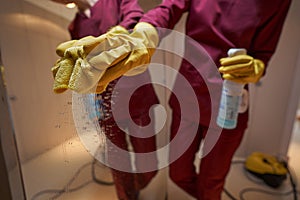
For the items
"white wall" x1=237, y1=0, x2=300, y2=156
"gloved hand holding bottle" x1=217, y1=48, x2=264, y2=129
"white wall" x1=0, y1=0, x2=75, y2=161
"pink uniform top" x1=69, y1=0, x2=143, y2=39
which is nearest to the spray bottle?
"gloved hand holding bottle" x1=217, y1=48, x2=264, y2=129

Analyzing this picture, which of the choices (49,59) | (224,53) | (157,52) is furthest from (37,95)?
(224,53)

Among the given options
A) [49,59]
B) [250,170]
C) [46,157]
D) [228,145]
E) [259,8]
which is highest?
[259,8]

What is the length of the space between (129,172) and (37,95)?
1.16 ft

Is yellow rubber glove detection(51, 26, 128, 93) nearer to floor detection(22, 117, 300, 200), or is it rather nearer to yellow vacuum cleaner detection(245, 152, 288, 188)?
floor detection(22, 117, 300, 200)

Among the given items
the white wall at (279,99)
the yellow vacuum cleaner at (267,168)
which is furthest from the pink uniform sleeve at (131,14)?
the yellow vacuum cleaner at (267,168)

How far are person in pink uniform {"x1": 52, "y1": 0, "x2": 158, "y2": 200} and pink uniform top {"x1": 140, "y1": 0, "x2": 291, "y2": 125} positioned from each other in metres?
0.11

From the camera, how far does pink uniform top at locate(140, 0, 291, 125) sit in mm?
659

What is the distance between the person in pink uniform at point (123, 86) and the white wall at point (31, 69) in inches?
3.1

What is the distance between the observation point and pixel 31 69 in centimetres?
70

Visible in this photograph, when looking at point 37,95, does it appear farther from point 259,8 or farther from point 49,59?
point 259,8

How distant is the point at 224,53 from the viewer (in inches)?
27.1

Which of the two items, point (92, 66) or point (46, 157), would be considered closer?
point (92, 66)

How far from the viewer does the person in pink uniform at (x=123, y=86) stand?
55 centimetres

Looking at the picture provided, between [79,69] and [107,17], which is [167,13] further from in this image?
[79,69]
